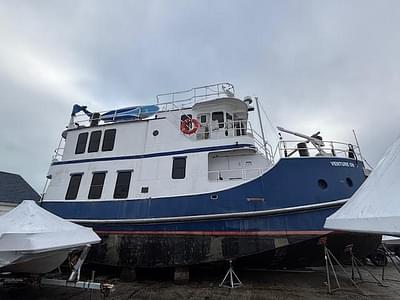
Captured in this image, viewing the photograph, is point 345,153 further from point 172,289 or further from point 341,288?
point 172,289

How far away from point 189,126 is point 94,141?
3828 mm

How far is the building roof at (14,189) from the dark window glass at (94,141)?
14901mm

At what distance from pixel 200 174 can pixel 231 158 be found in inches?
50.9

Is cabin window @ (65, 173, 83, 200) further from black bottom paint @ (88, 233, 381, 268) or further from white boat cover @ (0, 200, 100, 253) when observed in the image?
white boat cover @ (0, 200, 100, 253)

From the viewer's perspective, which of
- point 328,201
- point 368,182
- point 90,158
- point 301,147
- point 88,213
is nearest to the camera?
point 368,182

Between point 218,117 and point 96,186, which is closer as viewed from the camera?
point 96,186

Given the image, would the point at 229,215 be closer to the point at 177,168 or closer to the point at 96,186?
the point at 177,168

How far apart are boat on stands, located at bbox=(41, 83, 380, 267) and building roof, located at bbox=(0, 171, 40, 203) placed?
1433 centimetres

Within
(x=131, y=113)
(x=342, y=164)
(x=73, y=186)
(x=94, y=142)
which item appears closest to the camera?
(x=342, y=164)

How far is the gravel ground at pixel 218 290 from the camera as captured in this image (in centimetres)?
579

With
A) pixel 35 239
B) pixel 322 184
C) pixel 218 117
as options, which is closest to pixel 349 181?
pixel 322 184

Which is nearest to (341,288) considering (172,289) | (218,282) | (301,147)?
→ (218,282)

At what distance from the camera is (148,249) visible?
692 cm

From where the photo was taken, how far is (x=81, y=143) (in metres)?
9.52
